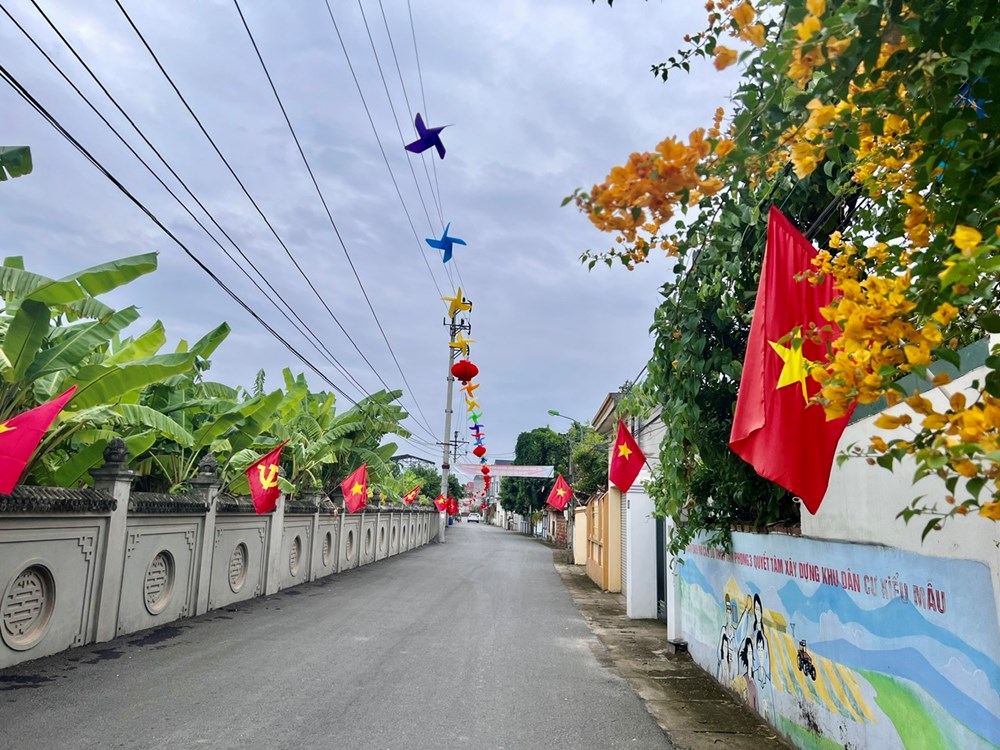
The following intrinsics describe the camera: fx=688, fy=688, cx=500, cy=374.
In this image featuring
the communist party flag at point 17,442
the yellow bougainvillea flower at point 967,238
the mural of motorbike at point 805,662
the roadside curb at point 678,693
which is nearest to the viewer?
the yellow bougainvillea flower at point 967,238

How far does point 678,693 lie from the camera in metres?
7.80

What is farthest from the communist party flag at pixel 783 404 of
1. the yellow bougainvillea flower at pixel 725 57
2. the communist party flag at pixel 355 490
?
the communist party flag at pixel 355 490

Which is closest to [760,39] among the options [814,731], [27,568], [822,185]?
[822,185]

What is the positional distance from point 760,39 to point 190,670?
8434 millimetres

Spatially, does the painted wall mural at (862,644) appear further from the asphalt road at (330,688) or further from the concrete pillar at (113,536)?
the concrete pillar at (113,536)

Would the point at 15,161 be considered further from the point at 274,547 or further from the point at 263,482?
the point at 274,547

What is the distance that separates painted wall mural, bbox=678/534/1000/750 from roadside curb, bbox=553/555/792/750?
22 centimetres

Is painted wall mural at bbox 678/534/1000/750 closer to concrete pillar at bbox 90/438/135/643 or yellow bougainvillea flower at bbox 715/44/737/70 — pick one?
yellow bougainvillea flower at bbox 715/44/737/70

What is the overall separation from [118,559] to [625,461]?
24.6 feet

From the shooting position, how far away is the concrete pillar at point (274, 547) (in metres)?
15.6

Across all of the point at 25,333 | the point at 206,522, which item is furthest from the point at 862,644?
the point at 206,522

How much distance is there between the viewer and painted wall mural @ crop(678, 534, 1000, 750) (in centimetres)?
361

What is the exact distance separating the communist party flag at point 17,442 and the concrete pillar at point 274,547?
372 inches

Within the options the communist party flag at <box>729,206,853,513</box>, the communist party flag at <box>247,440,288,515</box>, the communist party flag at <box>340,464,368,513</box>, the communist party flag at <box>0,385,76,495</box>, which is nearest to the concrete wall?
the communist party flag at <box>247,440,288,515</box>
